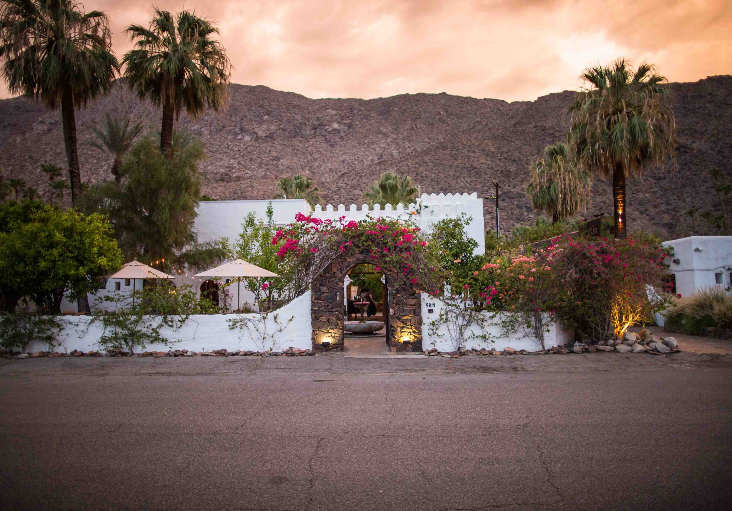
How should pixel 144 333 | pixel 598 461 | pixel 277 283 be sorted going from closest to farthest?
pixel 598 461 < pixel 144 333 < pixel 277 283

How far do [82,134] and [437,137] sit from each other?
69555mm

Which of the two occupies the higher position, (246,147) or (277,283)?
(246,147)

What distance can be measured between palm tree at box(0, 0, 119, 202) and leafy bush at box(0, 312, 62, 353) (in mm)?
9237

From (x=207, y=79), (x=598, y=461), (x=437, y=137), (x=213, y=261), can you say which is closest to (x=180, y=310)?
(x=213, y=261)

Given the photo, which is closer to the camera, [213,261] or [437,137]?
[213,261]

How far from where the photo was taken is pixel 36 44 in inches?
750

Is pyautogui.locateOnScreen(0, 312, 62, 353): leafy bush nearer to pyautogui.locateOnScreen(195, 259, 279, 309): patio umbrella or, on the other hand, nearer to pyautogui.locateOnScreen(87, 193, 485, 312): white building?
pyautogui.locateOnScreen(195, 259, 279, 309): patio umbrella

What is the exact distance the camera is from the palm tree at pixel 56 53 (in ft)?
61.4

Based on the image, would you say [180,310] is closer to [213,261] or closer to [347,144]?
[213,261]

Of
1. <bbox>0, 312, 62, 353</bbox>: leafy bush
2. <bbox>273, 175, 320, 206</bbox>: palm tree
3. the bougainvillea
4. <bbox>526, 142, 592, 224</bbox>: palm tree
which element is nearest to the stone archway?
the bougainvillea

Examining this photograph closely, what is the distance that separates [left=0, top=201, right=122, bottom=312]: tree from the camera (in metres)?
13.1

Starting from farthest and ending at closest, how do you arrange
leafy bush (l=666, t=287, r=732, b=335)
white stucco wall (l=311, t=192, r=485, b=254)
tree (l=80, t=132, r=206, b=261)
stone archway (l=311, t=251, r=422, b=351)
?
1. white stucco wall (l=311, t=192, r=485, b=254)
2. tree (l=80, t=132, r=206, b=261)
3. leafy bush (l=666, t=287, r=732, b=335)
4. stone archway (l=311, t=251, r=422, b=351)

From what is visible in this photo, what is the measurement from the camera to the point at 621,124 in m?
18.4

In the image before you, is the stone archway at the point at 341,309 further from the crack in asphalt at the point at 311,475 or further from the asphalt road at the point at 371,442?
the crack in asphalt at the point at 311,475
